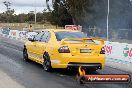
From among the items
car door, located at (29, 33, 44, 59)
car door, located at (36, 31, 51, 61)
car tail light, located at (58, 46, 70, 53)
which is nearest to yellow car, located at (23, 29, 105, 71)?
car tail light, located at (58, 46, 70, 53)

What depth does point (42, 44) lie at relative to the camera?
554 inches

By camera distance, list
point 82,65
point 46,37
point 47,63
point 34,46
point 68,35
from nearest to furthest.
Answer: point 82,65 → point 47,63 → point 68,35 → point 46,37 → point 34,46

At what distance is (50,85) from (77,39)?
8.44ft

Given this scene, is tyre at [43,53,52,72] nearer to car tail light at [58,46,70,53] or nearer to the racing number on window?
the racing number on window

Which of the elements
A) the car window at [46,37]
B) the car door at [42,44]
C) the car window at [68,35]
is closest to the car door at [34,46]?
the car door at [42,44]

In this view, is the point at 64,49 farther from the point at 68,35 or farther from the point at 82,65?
the point at 68,35

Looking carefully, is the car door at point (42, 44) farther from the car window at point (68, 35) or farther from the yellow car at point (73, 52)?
the car window at point (68, 35)

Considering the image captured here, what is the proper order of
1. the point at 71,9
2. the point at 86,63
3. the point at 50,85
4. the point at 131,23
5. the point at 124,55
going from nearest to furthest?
the point at 50,85 → the point at 86,63 → the point at 124,55 → the point at 131,23 → the point at 71,9

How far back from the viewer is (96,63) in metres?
12.6

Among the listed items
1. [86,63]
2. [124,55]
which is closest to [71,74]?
[86,63]

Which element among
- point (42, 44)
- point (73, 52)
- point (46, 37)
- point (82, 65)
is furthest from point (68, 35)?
point (82, 65)

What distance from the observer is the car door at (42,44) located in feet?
45.3

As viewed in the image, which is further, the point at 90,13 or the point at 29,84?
the point at 90,13

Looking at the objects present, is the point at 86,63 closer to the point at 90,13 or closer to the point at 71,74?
the point at 71,74
